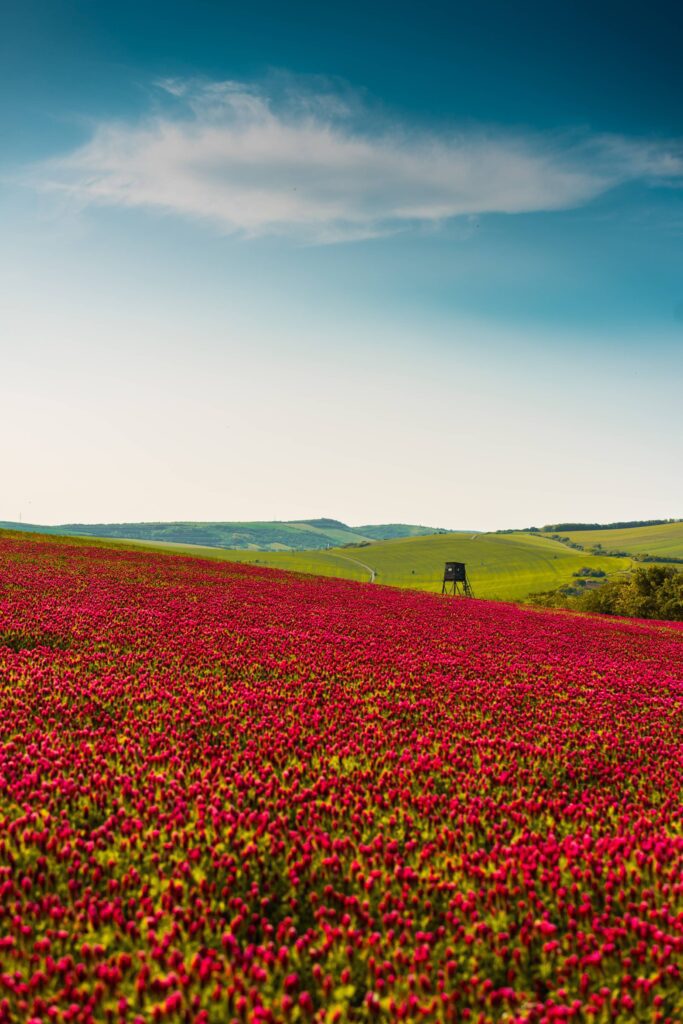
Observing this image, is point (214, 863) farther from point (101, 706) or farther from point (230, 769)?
point (101, 706)

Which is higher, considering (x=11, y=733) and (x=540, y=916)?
(x=11, y=733)

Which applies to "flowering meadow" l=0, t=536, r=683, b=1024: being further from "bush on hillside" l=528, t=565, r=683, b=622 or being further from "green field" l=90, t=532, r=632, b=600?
"green field" l=90, t=532, r=632, b=600

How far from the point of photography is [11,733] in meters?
8.28

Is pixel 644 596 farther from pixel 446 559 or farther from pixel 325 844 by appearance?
pixel 446 559

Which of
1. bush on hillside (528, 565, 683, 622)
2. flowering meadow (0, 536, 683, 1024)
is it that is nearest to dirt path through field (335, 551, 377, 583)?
bush on hillside (528, 565, 683, 622)

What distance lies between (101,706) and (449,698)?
676cm

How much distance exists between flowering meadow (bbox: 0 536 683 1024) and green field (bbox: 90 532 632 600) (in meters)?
92.5

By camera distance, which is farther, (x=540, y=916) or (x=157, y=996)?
(x=540, y=916)

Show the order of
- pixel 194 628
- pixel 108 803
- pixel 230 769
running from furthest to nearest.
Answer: pixel 194 628, pixel 230 769, pixel 108 803

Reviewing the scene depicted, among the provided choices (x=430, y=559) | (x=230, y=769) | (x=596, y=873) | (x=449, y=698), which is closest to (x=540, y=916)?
(x=596, y=873)

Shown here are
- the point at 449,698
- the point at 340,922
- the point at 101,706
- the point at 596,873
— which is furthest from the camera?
the point at 449,698

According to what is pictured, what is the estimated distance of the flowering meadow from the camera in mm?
4371

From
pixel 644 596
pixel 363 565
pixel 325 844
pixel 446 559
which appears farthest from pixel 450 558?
pixel 325 844

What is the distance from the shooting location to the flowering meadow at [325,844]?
14.3 feet
